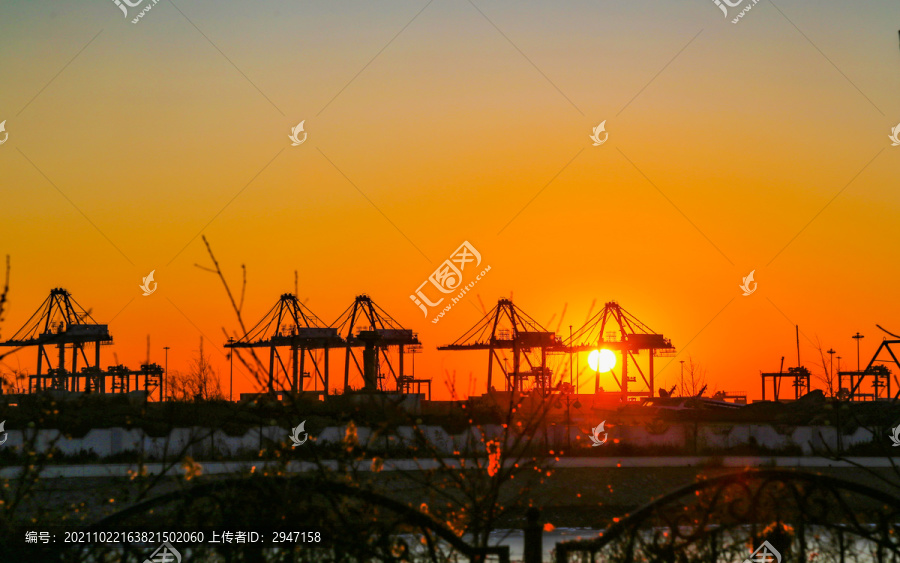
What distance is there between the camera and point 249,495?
6.31 metres

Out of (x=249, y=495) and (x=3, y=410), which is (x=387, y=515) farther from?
(x=3, y=410)

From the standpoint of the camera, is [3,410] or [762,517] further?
[3,410]

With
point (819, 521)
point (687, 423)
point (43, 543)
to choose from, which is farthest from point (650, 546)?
point (687, 423)

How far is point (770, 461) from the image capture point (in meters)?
37.5

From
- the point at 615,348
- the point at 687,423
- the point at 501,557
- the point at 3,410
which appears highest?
the point at 615,348

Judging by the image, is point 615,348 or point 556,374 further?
point 615,348

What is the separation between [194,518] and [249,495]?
408 mm

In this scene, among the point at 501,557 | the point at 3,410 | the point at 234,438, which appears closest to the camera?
the point at 501,557

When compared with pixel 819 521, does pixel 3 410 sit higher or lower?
higher

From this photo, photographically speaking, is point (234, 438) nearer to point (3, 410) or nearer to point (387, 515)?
point (3, 410)

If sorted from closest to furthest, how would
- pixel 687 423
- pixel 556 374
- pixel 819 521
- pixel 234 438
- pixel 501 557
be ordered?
pixel 501 557 → pixel 819 521 → pixel 556 374 → pixel 234 438 → pixel 687 423

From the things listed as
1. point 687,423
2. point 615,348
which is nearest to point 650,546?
point 687,423

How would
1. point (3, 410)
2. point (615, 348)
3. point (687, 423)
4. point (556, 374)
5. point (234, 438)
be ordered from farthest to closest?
point (615, 348) → point (687, 423) → point (234, 438) → point (3, 410) → point (556, 374)

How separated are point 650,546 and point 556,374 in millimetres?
2304
